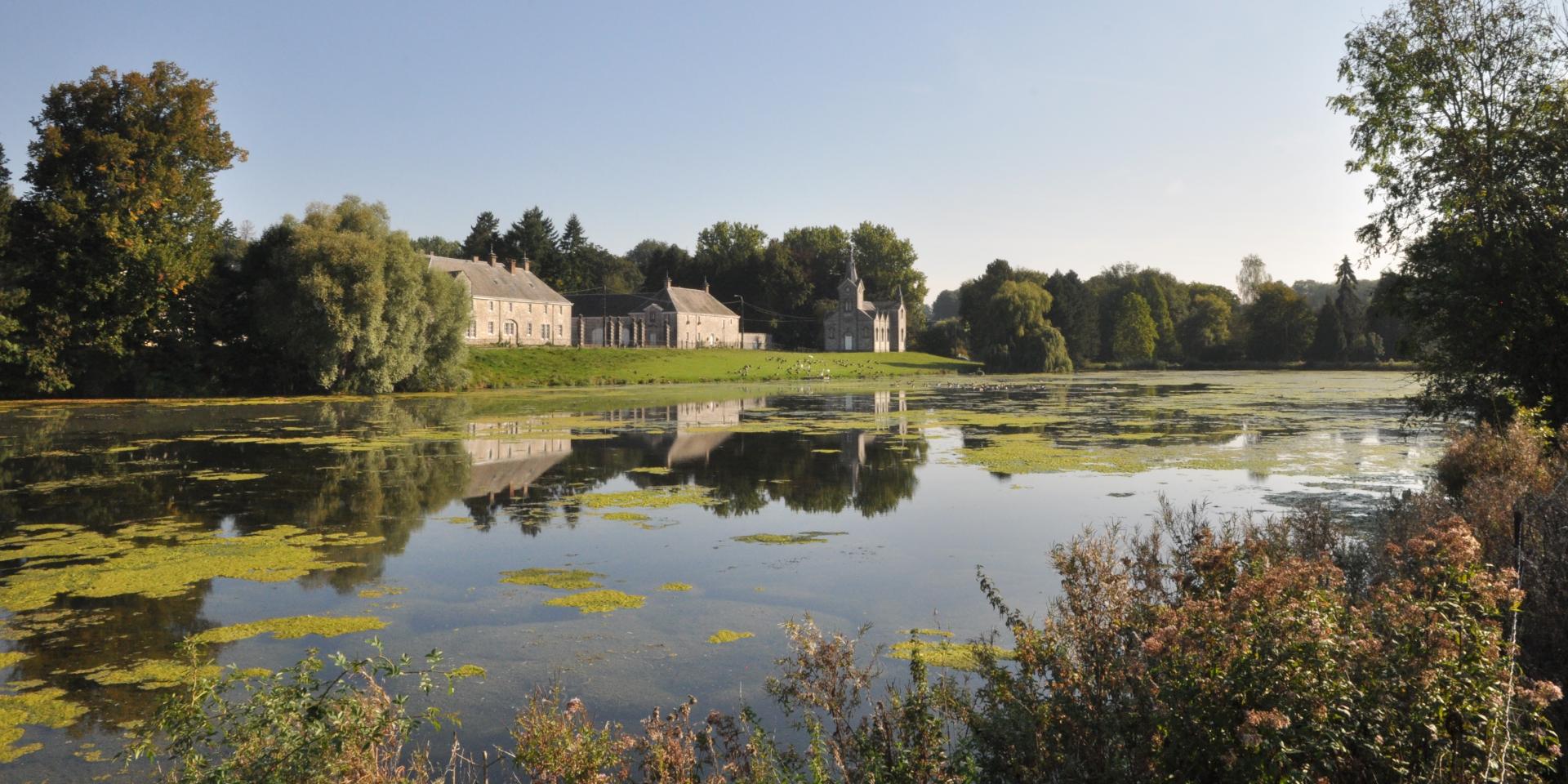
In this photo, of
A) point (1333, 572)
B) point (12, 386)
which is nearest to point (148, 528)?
point (1333, 572)

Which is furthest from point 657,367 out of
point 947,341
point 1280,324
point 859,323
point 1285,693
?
point 1280,324

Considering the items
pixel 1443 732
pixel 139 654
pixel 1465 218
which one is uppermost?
pixel 1465 218

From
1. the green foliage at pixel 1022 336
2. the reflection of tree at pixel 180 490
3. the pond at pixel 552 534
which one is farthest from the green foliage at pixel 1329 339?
the reflection of tree at pixel 180 490

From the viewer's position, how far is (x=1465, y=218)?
16.8 meters

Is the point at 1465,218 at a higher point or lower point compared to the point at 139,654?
higher

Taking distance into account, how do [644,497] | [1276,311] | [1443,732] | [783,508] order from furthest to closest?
[1276,311]
[644,497]
[783,508]
[1443,732]

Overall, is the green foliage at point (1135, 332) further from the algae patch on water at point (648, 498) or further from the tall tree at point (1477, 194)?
the algae patch on water at point (648, 498)

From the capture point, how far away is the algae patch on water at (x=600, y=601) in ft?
32.8

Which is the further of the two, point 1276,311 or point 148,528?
point 1276,311

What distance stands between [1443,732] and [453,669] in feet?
22.4

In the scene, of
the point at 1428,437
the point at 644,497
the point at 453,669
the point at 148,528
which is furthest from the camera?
the point at 1428,437

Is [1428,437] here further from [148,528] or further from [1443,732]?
[148,528]

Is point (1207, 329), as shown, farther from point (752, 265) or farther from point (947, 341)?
point (752, 265)

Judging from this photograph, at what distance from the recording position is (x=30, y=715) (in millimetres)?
7090
